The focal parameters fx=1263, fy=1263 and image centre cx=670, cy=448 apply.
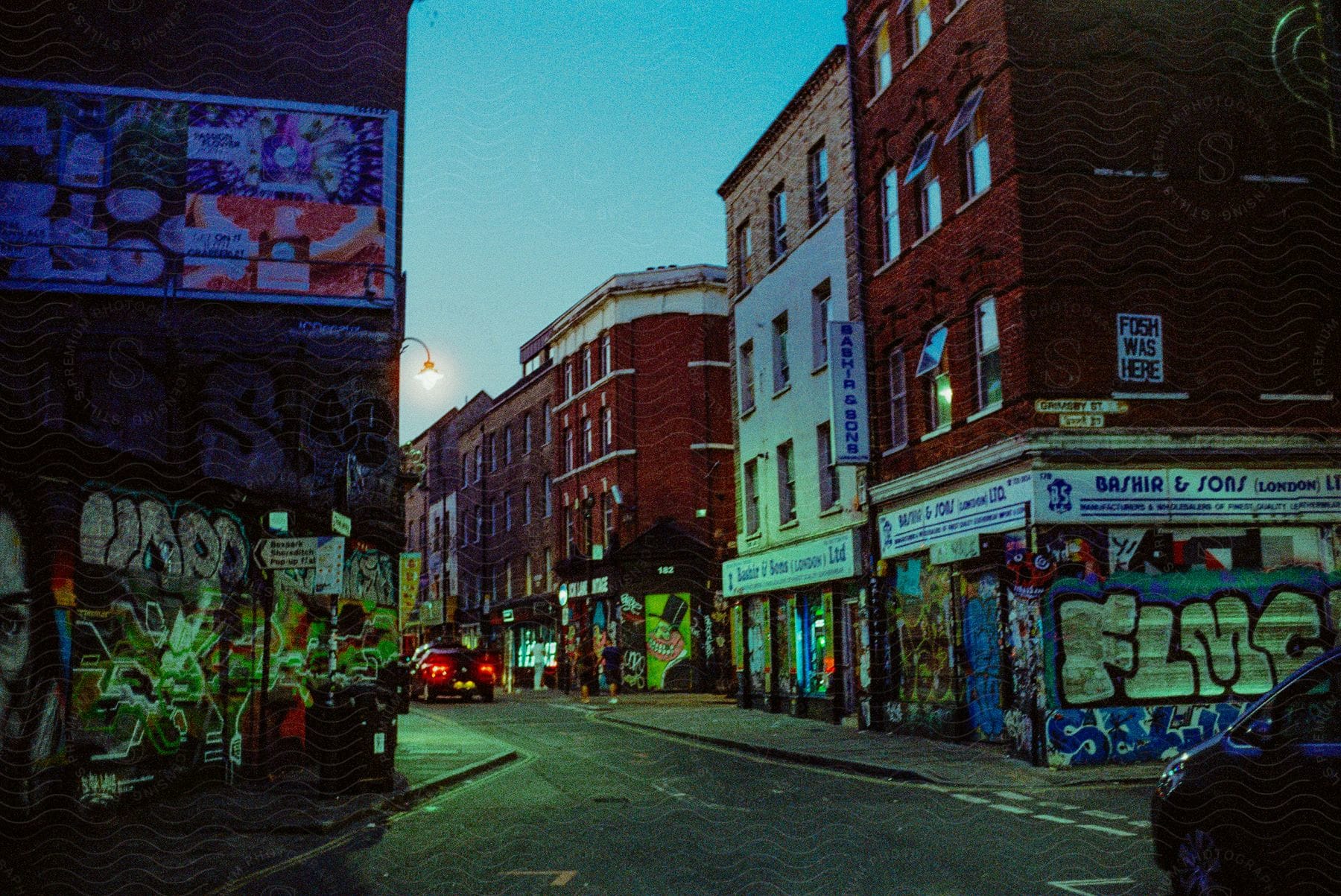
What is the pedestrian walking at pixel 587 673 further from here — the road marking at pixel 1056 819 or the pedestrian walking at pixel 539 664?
the road marking at pixel 1056 819

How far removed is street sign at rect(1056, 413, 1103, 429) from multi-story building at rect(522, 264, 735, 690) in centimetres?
2578

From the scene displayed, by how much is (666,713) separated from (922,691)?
10444 millimetres

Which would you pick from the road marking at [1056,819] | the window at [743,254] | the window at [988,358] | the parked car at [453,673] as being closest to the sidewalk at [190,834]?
the road marking at [1056,819]

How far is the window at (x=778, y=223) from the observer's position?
2977 centimetres

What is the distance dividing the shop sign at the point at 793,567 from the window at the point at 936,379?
3715mm

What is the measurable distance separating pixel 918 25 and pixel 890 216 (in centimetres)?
350

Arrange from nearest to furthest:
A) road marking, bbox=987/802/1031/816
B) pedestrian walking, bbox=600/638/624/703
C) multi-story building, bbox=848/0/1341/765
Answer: road marking, bbox=987/802/1031/816
multi-story building, bbox=848/0/1341/765
pedestrian walking, bbox=600/638/624/703

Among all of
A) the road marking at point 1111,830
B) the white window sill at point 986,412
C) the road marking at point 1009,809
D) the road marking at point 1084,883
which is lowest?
the road marking at point 1009,809

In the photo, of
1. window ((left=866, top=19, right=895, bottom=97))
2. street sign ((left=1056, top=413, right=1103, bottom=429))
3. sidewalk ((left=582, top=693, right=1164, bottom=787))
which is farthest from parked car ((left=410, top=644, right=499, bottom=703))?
street sign ((left=1056, top=413, right=1103, bottom=429))

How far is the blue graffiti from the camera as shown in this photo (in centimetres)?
1695

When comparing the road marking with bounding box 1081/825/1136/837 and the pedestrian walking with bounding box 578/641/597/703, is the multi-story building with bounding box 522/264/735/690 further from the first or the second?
the road marking with bounding box 1081/825/1136/837

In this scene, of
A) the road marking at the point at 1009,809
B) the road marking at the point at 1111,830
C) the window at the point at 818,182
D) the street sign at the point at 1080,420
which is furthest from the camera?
the window at the point at 818,182

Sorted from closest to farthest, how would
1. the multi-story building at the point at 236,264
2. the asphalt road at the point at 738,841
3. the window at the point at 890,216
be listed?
the asphalt road at the point at 738,841 → the multi-story building at the point at 236,264 → the window at the point at 890,216

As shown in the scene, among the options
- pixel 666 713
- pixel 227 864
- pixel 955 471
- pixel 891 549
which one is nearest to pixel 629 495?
pixel 666 713
